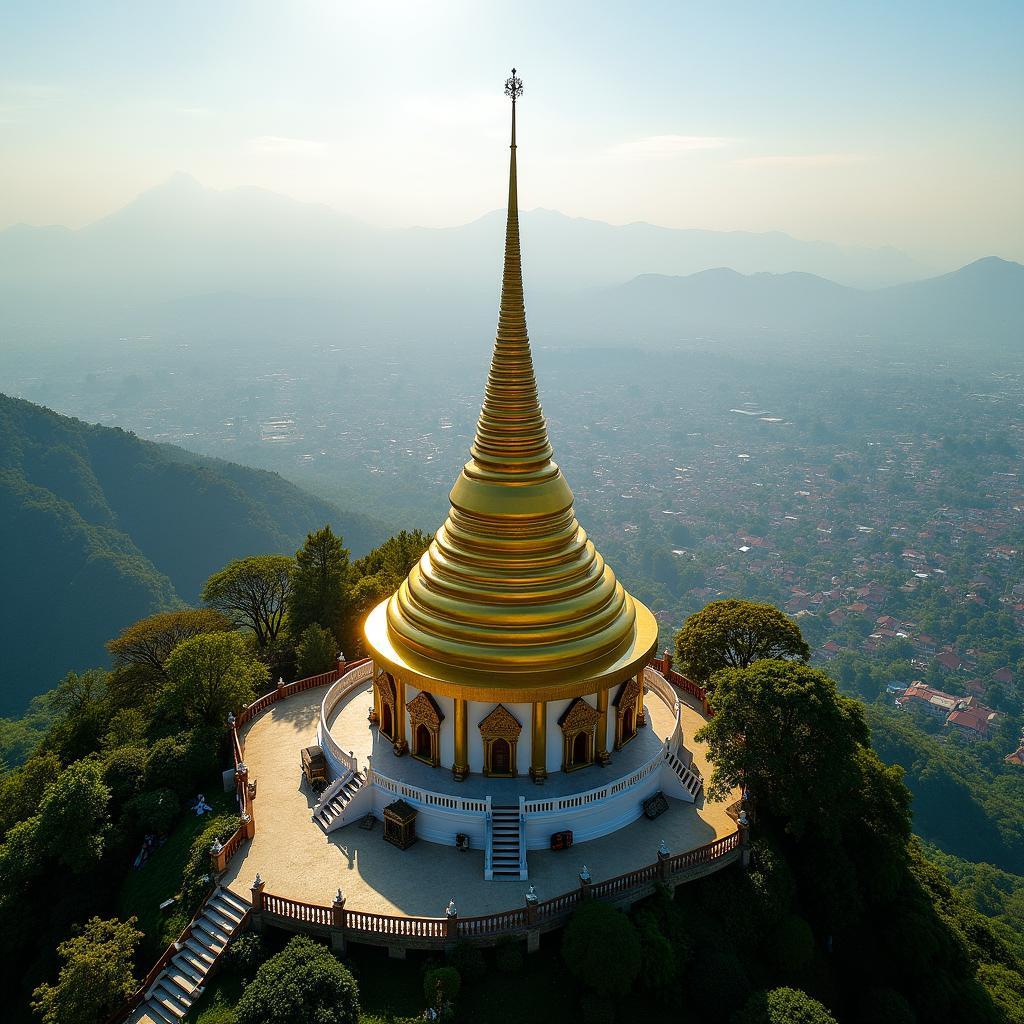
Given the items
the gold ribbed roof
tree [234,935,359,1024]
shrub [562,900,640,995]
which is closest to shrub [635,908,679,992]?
shrub [562,900,640,995]

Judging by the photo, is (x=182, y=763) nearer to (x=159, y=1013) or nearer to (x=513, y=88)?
(x=159, y=1013)

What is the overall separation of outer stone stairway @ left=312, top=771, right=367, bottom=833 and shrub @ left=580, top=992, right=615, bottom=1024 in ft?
30.1

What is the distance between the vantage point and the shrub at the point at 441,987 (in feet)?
60.3

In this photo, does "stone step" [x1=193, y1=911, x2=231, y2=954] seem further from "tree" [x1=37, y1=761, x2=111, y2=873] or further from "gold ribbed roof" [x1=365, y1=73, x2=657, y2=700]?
"gold ribbed roof" [x1=365, y1=73, x2=657, y2=700]

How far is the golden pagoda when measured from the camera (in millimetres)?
23859

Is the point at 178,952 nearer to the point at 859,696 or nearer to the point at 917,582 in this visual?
the point at 859,696

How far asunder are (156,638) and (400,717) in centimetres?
1593

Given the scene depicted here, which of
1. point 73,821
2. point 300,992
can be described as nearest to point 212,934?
point 300,992

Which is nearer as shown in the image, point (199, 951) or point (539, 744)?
point (199, 951)

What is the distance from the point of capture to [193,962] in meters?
20.0

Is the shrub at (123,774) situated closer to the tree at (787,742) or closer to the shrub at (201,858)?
the shrub at (201,858)

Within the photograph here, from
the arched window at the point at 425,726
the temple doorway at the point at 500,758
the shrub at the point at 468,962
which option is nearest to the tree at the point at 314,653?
the arched window at the point at 425,726

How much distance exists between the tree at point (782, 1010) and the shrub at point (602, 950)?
2.87m

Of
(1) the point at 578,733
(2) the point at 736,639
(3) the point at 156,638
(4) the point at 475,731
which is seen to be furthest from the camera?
(3) the point at 156,638
